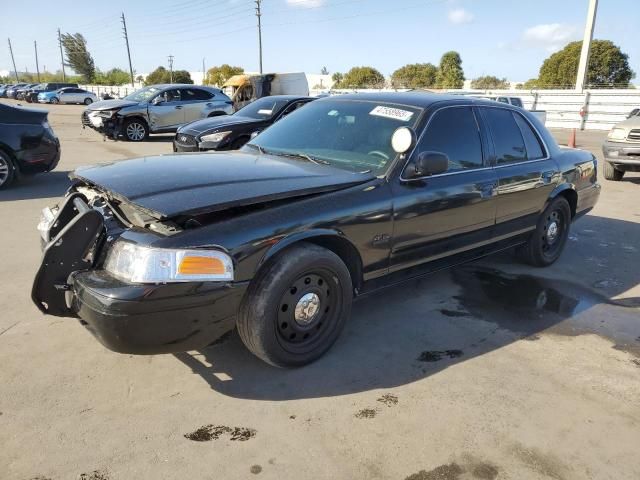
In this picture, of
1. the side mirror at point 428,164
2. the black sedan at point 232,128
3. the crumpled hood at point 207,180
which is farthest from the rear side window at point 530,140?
the black sedan at point 232,128

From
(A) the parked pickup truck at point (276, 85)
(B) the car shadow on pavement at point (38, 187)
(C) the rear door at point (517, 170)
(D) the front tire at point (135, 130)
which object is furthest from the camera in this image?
(A) the parked pickup truck at point (276, 85)

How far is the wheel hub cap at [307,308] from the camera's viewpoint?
2.96 meters

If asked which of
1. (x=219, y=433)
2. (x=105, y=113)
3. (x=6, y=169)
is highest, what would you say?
(x=105, y=113)

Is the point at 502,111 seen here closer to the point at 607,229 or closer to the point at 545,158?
the point at 545,158

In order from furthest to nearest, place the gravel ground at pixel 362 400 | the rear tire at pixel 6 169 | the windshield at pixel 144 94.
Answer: the windshield at pixel 144 94
the rear tire at pixel 6 169
the gravel ground at pixel 362 400

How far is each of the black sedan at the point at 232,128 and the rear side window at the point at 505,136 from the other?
4901mm

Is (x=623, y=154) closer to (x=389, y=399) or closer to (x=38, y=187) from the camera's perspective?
(x=389, y=399)

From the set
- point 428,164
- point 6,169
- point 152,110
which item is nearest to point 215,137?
point 6,169

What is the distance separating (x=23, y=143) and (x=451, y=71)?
62172 millimetres

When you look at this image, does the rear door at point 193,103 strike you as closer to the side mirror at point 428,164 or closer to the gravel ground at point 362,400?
the gravel ground at point 362,400

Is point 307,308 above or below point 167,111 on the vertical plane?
below

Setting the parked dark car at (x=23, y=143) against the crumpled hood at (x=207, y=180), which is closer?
the crumpled hood at (x=207, y=180)

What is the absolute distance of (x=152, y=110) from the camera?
1498 cm

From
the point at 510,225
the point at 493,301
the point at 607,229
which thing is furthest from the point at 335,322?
the point at 607,229
